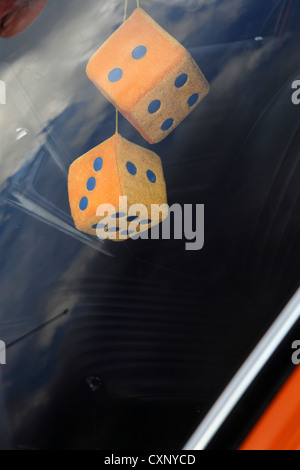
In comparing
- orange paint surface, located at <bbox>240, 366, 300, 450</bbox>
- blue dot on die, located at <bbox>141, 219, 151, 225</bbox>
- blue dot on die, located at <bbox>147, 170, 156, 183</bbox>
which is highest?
blue dot on die, located at <bbox>147, 170, 156, 183</bbox>

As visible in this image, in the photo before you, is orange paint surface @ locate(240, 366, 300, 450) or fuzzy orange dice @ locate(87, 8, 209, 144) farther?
fuzzy orange dice @ locate(87, 8, 209, 144)

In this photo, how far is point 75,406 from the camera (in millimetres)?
929

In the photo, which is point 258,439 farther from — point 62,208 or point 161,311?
point 62,208

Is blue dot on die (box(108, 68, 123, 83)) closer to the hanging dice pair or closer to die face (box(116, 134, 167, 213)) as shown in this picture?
the hanging dice pair

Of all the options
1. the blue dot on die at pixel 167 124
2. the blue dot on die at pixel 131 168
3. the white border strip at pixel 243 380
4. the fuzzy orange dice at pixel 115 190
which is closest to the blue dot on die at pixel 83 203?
the fuzzy orange dice at pixel 115 190

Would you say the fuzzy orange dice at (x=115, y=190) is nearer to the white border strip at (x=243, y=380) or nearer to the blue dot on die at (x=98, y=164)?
the blue dot on die at (x=98, y=164)

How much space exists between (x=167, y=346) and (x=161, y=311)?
0.08 meters

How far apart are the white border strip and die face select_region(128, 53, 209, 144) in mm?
447

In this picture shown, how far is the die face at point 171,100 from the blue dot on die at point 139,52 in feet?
0.22

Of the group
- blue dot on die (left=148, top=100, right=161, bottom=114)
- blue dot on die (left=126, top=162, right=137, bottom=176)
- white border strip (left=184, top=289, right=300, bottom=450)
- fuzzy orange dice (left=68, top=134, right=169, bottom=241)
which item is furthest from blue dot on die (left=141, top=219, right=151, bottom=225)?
white border strip (left=184, top=289, right=300, bottom=450)

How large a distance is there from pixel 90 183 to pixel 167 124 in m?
0.21

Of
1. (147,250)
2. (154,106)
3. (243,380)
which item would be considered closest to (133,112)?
(154,106)

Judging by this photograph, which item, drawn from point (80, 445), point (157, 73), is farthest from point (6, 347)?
point (157, 73)

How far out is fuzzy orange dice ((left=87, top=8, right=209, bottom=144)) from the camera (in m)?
0.94
